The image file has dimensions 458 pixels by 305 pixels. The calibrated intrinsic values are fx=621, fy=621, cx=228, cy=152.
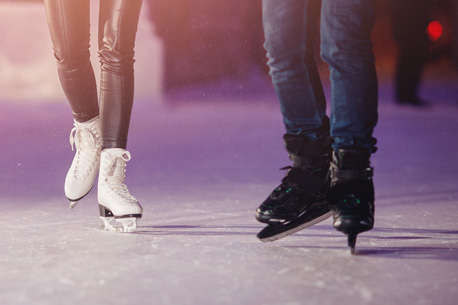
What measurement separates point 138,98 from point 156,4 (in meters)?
0.54

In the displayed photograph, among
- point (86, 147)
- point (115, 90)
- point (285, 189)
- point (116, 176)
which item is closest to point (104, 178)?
point (116, 176)

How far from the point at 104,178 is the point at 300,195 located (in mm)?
572

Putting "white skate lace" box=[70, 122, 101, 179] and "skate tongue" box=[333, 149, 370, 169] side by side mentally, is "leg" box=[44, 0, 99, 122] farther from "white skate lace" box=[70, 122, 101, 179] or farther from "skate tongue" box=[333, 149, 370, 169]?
"skate tongue" box=[333, 149, 370, 169]

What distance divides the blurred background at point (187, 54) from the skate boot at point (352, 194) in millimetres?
2000

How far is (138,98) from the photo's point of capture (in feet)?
11.2

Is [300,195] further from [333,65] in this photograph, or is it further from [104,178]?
[104,178]

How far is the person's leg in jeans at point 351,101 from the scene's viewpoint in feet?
4.38

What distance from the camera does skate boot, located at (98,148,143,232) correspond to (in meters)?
1.63

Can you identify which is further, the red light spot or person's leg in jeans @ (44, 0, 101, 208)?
the red light spot

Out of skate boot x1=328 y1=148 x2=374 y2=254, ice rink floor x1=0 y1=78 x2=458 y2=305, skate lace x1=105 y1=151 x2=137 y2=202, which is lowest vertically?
ice rink floor x1=0 y1=78 x2=458 y2=305

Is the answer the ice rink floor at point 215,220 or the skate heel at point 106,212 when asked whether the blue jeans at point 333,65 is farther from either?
A: the skate heel at point 106,212

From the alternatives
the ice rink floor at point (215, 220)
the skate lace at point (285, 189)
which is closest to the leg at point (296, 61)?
the skate lace at point (285, 189)

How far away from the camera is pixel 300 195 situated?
1474 millimetres

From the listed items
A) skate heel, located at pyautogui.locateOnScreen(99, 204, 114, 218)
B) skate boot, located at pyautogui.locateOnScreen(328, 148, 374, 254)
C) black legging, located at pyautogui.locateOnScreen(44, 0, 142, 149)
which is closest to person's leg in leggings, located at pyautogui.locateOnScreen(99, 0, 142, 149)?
black legging, located at pyautogui.locateOnScreen(44, 0, 142, 149)
